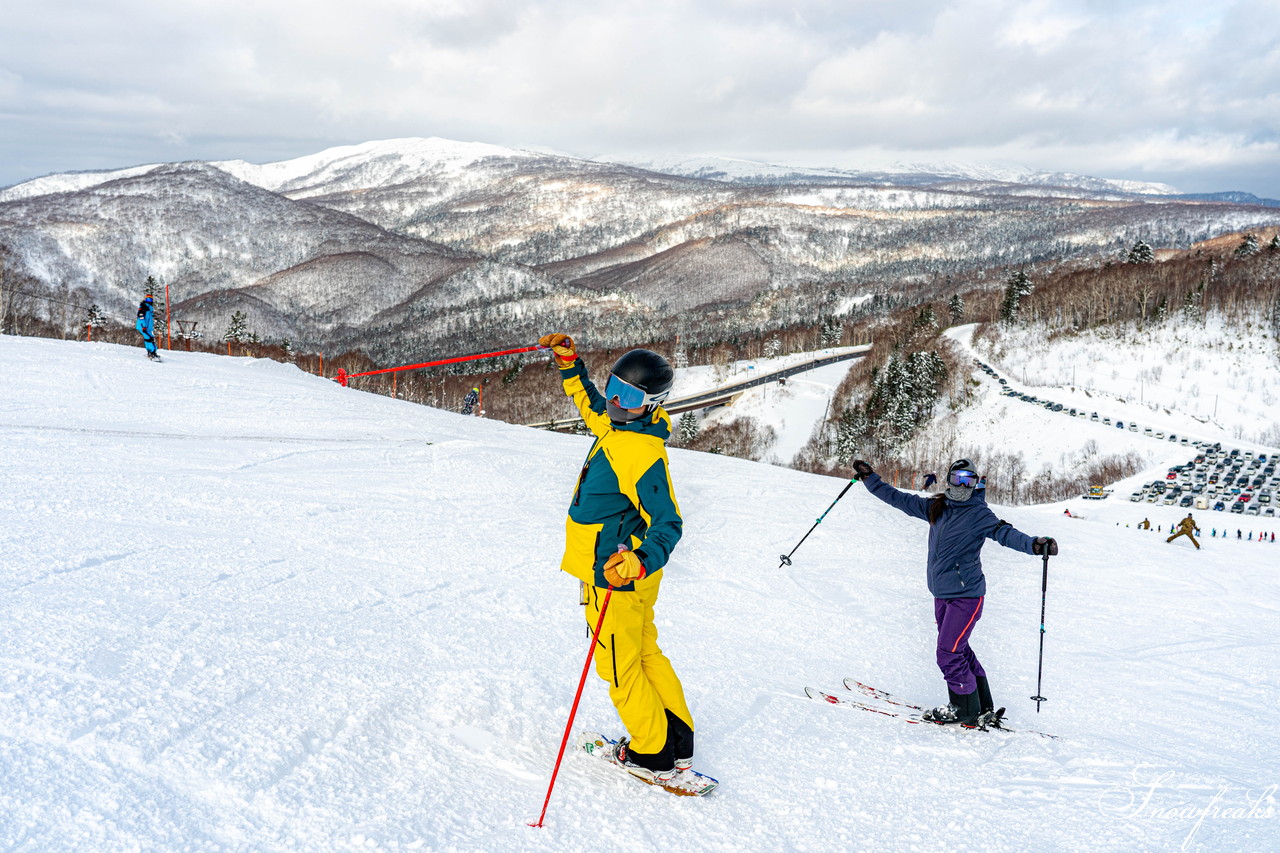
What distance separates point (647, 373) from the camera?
133 inches

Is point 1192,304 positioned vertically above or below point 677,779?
above

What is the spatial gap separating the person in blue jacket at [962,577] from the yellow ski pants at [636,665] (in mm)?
2419

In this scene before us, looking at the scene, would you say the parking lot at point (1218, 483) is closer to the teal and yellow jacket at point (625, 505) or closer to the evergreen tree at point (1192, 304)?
the evergreen tree at point (1192, 304)

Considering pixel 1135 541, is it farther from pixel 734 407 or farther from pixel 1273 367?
pixel 734 407

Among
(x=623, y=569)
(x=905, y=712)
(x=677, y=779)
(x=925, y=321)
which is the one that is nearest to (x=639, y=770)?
(x=677, y=779)

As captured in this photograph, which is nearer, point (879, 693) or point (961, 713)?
point (961, 713)

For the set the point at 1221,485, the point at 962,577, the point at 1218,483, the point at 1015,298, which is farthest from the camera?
the point at 1015,298

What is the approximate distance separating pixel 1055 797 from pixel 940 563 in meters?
1.67

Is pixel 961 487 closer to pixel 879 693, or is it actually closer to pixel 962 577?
pixel 962 577

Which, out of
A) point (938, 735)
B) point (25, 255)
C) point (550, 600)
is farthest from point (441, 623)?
point (25, 255)

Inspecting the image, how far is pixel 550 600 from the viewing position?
6027 millimetres

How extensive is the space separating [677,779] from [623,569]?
112cm

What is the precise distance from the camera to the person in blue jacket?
5.03m

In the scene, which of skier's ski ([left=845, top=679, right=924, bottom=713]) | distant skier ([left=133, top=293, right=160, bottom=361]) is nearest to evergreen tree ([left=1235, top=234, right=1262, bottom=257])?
skier's ski ([left=845, top=679, right=924, bottom=713])
